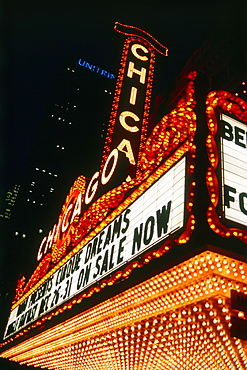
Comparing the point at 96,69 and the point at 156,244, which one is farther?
the point at 96,69

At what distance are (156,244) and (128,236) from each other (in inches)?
Answer: 50.1

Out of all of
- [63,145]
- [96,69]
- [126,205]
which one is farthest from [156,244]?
[96,69]

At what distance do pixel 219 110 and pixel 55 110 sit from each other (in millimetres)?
111034

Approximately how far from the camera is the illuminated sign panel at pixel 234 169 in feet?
16.6

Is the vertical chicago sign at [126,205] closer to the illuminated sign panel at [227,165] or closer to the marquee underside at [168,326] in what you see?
the illuminated sign panel at [227,165]

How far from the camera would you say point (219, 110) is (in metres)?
6.17

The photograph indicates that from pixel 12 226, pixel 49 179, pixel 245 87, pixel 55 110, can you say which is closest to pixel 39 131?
pixel 55 110

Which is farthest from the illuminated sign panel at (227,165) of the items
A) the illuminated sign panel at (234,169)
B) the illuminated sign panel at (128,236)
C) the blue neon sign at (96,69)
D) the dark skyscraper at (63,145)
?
the blue neon sign at (96,69)

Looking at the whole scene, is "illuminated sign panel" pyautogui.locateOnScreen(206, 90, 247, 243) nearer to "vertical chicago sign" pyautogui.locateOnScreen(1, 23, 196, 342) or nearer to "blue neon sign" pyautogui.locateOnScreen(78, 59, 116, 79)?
"vertical chicago sign" pyautogui.locateOnScreen(1, 23, 196, 342)

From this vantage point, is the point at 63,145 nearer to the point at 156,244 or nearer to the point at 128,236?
the point at 128,236

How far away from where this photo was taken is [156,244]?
225 inches

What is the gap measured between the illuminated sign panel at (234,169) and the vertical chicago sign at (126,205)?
1.63ft

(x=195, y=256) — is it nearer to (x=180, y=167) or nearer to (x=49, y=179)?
(x=180, y=167)

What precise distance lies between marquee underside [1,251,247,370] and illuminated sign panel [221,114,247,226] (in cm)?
77
